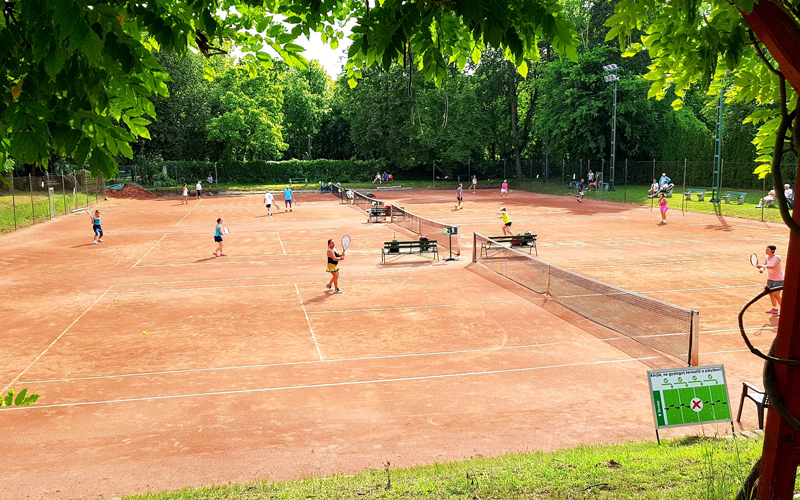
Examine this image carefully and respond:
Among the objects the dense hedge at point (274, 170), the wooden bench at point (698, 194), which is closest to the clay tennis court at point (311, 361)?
the wooden bench at point (698, 194)

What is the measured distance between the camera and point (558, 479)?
20.4ft

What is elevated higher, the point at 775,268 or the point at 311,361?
the point at 775,268

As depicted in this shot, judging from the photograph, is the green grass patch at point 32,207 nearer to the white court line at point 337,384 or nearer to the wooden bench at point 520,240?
the wooden bench at point 520,240

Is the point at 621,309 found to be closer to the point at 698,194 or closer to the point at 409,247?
the point at 409,247

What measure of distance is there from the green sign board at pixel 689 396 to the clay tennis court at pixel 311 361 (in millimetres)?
988

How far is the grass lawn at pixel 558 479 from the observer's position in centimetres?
566

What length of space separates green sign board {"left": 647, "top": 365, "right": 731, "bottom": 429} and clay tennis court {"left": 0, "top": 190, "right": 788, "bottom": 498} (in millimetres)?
988

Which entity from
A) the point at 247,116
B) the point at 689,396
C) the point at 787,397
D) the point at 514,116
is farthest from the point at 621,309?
the point at 247,116

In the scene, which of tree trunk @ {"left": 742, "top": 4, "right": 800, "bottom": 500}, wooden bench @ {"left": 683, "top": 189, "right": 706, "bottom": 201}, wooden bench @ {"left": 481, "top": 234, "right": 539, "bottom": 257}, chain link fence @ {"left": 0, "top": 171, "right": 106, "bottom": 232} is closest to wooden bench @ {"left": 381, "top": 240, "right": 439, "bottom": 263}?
wooden bench @ {"left": 481, "top": 234, "right": 539, "bottom": 257}

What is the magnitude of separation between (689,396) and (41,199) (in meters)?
44.9

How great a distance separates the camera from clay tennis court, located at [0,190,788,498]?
8875 mm

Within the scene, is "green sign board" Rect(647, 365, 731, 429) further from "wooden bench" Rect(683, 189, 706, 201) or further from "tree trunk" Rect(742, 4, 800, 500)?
"wooden bench" Rect(683, 189, 706, 201)

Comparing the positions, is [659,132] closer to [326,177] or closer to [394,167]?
[394,167]

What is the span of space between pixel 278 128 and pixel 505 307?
192 feet
